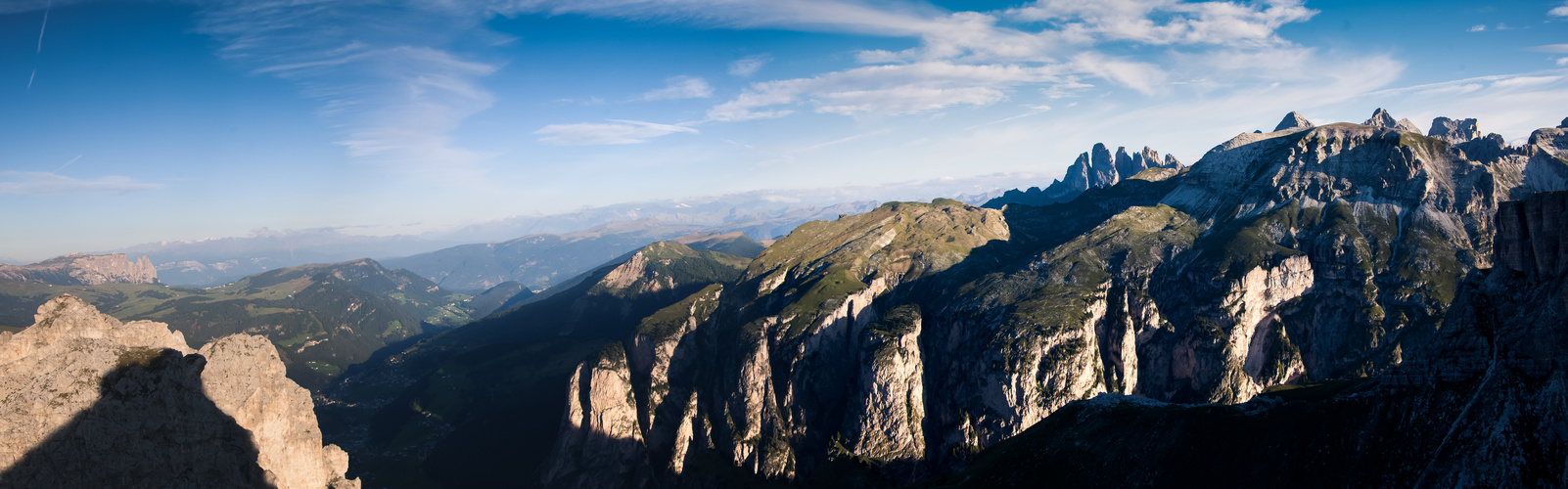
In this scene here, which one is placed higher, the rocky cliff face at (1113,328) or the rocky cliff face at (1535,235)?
the rocky cliff face at (1535,235)

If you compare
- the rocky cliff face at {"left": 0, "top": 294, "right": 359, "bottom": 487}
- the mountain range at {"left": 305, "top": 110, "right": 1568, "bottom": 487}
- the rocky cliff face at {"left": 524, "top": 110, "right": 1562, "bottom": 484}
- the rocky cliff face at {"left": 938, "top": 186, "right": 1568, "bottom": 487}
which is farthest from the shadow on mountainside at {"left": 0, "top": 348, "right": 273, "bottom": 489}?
the rocky cliff face at {"left": 938, "top": 186, "right": 1568, "bottom": 487}

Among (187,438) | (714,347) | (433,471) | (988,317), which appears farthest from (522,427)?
(988,317)

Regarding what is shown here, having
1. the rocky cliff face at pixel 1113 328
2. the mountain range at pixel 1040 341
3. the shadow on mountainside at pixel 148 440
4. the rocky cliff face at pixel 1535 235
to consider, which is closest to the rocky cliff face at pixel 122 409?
the shadow on mountainside at pixel 148 440

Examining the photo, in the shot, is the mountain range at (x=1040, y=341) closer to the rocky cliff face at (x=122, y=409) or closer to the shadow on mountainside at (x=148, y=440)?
the rocky cliff face at (x=122, y=409)

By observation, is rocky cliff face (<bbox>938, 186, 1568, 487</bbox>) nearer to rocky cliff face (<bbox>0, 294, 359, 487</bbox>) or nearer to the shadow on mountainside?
the shadow on mountainside

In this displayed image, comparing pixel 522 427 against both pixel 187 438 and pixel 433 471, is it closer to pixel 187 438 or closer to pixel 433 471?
pixel 433 471
